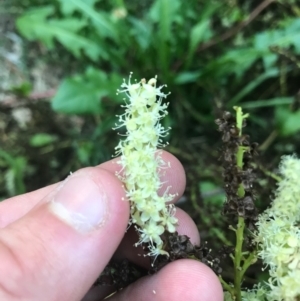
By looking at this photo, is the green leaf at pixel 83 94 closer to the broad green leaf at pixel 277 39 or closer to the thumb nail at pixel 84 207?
the broad green leaf at pixel 277 39

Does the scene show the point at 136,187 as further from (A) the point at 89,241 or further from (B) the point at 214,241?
(B) the point at 214,241

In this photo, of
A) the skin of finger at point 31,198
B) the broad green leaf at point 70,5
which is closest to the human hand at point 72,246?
the skin of finger at point 31,198

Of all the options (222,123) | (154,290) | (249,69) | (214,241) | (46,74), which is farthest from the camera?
(46,74)

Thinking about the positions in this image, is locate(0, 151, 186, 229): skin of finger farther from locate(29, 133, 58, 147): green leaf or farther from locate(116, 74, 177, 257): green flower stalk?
locate(29, 133, 58, 147): green leaf

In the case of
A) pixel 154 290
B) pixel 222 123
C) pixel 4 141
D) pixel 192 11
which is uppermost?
pixel 222 123

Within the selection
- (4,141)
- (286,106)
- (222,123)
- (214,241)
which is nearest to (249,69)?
(286,106)

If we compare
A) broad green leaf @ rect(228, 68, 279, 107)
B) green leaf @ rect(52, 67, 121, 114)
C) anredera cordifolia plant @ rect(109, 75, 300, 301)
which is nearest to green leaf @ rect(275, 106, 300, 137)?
broad green leaf @ rect(228, 68, 279, 107)

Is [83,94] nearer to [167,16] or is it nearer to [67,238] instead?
[167,16]
